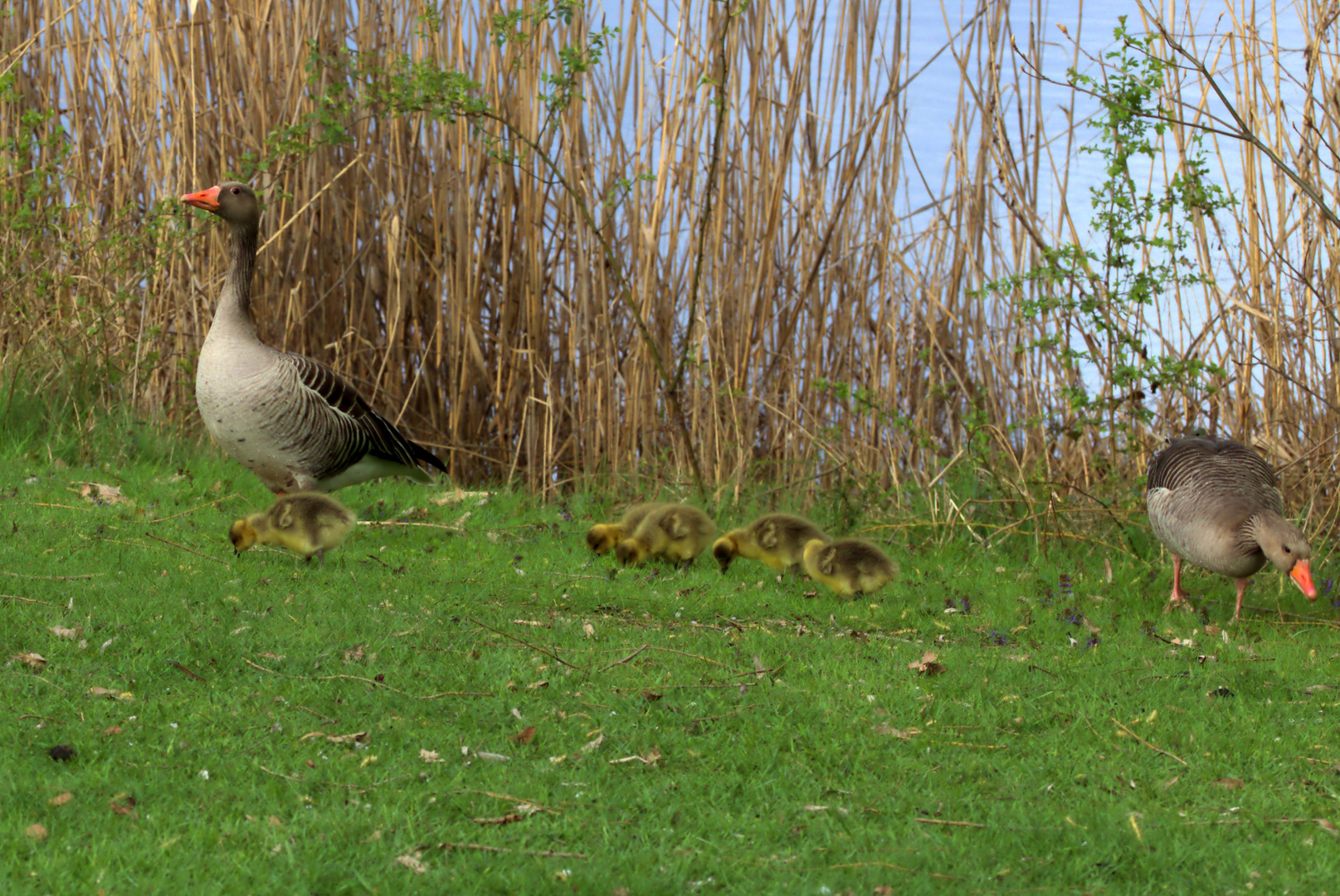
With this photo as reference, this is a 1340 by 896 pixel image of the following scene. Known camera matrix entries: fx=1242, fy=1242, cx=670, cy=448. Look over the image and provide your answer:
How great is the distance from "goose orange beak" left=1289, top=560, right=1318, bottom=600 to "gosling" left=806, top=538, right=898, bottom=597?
1.90m

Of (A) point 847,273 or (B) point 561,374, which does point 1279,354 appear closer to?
(A) point 847,273

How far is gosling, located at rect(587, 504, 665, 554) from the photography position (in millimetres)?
7070

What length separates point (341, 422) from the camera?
741 centimetres

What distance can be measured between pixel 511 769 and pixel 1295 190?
6374 millimetres

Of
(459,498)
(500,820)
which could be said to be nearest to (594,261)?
(459,498)

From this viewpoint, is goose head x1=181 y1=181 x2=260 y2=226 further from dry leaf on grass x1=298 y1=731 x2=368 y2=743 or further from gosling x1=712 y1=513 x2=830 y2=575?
dry leaf on grass x1=298 y1=731 x2=368 y2=743

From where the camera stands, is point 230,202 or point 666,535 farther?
point 230,202

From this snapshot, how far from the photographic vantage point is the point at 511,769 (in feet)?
12.5

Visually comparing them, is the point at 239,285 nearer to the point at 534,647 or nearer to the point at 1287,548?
the point at 534,647

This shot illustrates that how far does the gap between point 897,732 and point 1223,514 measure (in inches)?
111

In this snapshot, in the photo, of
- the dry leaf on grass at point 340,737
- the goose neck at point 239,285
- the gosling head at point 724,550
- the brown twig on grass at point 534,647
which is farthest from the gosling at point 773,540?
the goose neck at point 239,285

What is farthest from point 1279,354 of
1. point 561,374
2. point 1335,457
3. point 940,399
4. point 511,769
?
point 511,769

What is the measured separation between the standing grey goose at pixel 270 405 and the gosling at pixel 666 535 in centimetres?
183

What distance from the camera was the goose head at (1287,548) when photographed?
19.6ft
